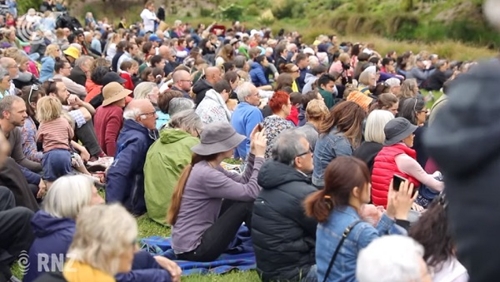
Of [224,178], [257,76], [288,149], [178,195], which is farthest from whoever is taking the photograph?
[257,76]

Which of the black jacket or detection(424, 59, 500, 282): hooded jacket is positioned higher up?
detection(424, 59, 500, 282): hooded jacket

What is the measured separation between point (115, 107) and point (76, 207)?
16.5 ft

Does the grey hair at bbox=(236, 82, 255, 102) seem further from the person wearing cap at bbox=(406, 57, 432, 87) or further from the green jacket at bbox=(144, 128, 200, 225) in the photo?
the person wearing cap at bbox=(406, 57, 432, 87)

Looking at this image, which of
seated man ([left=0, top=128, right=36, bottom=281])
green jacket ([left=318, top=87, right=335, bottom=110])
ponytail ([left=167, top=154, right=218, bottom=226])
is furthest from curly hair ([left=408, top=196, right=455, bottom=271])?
green jacket ([left=318, top=87, right=335, bottom=110])

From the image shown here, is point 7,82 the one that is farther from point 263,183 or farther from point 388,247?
point 388,247

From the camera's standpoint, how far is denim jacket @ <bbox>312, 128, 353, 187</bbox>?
733 cm

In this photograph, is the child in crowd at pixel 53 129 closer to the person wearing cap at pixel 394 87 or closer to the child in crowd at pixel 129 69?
the child in crowd at pixel 129 69

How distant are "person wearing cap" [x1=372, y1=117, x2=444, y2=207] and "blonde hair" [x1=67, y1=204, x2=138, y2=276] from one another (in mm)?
3483

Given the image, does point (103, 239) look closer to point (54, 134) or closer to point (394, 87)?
point (54, 134)

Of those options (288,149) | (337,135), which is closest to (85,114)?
(337,135)

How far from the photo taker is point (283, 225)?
18.4 ft

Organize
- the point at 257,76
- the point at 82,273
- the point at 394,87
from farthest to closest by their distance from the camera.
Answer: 1. the point at 257,76
2. the point at 394,87
3. the point at 82,273

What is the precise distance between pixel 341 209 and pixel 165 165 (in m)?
3.16

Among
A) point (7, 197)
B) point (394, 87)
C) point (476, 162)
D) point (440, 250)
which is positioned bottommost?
point (394, 87)
